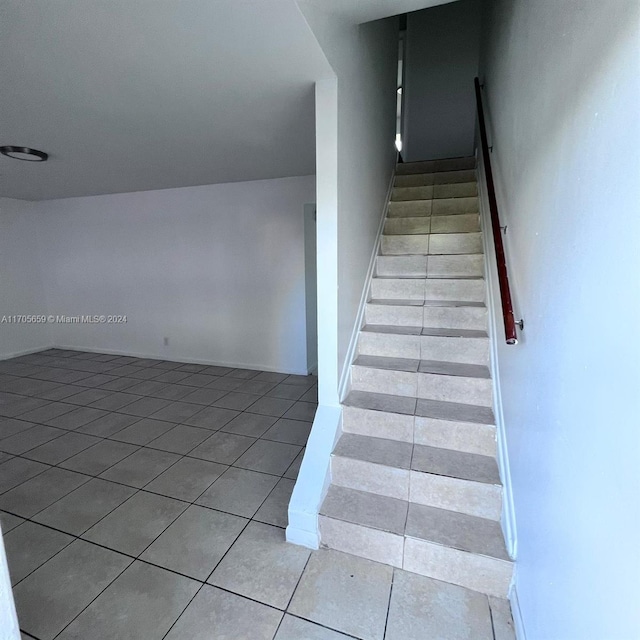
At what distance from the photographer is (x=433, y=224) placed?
317cm

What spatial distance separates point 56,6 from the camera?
123 cm

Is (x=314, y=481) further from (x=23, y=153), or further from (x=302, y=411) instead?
(x=23, y=153)

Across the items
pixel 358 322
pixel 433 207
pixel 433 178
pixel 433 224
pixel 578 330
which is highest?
pixel 433 178

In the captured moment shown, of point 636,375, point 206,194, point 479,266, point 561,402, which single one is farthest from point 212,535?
point 206,194

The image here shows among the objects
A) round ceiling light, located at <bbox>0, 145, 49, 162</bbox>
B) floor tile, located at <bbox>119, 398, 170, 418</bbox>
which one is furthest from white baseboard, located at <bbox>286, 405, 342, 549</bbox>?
round ceiling light, located at <bbox>0, 145, 49, 162</bbox>

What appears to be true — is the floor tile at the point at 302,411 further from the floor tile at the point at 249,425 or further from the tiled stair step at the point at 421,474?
the tiled stair step at the point at 421,474

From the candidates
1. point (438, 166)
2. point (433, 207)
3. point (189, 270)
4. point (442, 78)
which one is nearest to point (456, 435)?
point (433, 207)

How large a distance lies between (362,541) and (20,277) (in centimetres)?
593

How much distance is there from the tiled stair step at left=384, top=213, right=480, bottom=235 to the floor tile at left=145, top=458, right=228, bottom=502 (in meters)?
2.47

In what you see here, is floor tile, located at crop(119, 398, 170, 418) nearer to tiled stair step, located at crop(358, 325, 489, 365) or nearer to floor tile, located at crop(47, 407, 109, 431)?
floor tile, located at crop(47, 407, 109, 431)

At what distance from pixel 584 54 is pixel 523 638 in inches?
72.7

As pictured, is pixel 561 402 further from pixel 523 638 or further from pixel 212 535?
pixel 212 535

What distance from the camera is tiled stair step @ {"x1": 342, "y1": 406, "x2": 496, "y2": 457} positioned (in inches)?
71.2

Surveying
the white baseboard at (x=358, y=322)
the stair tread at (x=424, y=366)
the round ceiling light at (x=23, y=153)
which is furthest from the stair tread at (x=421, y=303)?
the round ceiling light at (x=23, y=153)
